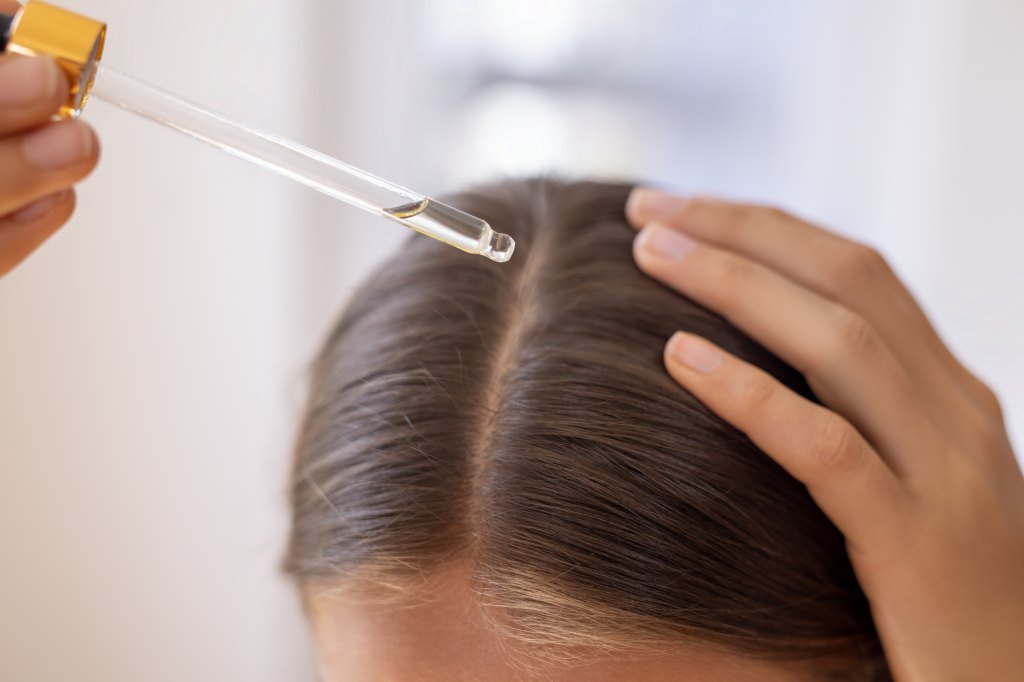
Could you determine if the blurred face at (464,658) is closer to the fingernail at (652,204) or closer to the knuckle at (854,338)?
the knuckle at (854,338)

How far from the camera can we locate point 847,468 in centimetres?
62

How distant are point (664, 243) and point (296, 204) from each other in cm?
79

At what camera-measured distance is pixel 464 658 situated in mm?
640

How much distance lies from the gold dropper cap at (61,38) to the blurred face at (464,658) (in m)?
0.38

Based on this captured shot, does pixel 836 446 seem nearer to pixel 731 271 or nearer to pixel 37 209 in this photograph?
pixel 731 271

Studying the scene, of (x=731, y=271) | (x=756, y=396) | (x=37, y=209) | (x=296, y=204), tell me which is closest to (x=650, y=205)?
(x=731, y=271)

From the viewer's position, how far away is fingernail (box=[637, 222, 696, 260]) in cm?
72

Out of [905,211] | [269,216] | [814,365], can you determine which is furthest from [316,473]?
[905,211]

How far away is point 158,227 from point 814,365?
806mm

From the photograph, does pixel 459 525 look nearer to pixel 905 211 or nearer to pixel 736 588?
pixel 736 588

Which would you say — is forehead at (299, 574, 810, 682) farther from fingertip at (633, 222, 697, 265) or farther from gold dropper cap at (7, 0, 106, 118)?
gold dropper cap at (7, 0, 106, 118)

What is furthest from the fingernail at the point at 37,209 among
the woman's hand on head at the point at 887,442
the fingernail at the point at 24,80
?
the woman's hand on head at the point at 887,442

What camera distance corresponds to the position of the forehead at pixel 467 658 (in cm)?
62

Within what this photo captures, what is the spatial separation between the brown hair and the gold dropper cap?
31 cm
